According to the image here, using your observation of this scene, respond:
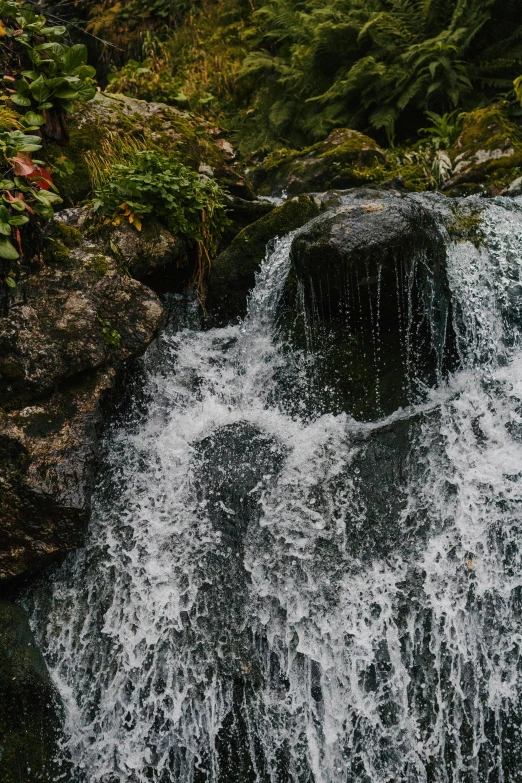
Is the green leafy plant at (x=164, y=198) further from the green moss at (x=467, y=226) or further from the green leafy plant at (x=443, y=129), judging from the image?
the green leafy plant at (x=443, y=129)

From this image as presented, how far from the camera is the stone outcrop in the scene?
4.41 m

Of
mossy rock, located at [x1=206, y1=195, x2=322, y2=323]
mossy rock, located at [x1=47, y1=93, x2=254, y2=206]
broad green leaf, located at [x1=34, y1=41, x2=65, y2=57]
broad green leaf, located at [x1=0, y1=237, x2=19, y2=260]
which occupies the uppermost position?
mossy rock, located at [x1=47, y1=93, x2=254, y2=206]

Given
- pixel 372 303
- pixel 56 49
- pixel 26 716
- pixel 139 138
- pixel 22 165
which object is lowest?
pixel 26 716

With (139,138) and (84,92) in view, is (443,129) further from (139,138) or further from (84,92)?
(84,92)

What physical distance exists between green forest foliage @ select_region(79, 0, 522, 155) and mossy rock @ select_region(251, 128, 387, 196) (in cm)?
124

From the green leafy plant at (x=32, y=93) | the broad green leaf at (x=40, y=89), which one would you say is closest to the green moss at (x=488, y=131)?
the green leafy plant at (x=32, y=93)

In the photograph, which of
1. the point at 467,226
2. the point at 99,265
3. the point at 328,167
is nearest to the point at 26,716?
the point at 99,265

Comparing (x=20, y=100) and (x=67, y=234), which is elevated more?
(x=20, y=100)

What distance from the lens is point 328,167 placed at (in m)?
8.65

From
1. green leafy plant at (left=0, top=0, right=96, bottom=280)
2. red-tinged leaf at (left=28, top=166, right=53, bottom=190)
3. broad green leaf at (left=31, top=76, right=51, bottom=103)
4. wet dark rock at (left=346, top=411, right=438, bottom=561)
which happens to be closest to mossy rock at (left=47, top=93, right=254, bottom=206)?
green leafy plant at (left=0, top=0, right=96, bottom=280)

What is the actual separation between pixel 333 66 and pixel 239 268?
20.9 feet

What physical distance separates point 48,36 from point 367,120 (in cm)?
633

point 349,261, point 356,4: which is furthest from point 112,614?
point 356,4

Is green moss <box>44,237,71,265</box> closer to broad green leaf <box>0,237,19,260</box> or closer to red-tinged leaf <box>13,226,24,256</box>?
red-tinged leaf <box>13,226,24,256</box>
